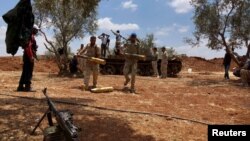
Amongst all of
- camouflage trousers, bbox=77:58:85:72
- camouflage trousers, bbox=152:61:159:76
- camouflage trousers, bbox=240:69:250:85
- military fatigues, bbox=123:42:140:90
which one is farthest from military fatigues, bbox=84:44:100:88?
camouflage trousers, bbox=152:61:159:76

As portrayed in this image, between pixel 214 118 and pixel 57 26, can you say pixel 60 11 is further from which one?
pixel 214 118

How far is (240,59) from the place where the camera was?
24.1 meters

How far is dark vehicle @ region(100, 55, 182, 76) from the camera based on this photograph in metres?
26.6

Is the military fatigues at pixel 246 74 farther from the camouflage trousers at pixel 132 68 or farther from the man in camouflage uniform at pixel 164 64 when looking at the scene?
the man in camouflage uniform at pixel 164 64

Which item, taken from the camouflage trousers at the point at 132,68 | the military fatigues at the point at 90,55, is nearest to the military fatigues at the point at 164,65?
the camouflage trousers at the point at 132,68

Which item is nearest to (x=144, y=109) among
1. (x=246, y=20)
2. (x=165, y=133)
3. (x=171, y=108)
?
(x=171, y=108)

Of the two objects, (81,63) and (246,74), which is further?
(81,63)

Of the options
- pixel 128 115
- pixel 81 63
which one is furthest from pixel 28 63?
pixel 81 63

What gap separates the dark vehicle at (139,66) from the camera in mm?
26578

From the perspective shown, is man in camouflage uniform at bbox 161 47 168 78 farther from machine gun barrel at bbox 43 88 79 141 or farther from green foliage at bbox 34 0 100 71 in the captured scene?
machine gun barrel at bbox 43 88 79 141

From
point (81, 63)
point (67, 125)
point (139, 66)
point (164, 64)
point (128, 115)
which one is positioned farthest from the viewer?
point (139, 66)

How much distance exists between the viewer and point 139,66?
27562mm

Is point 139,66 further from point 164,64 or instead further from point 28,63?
point 28,63

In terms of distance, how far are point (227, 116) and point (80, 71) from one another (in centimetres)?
1335
